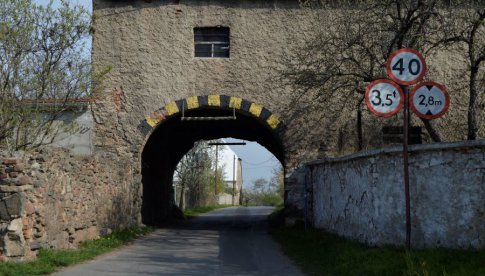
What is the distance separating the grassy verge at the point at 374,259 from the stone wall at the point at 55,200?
4.78 metres

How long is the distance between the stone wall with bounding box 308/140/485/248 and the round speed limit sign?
3.25 ft

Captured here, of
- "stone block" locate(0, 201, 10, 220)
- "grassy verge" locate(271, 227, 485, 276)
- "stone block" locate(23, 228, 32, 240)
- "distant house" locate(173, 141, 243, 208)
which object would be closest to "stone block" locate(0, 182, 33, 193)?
"stone block" locate(0, 201, 10, 220)

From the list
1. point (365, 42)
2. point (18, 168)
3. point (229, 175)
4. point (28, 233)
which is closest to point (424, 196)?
point (365, 42)

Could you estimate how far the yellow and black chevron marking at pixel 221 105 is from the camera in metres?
19.5

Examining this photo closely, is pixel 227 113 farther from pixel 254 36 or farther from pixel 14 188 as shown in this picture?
pixel 14 188

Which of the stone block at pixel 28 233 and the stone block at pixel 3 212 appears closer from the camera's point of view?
the stone block at pixel 3 212

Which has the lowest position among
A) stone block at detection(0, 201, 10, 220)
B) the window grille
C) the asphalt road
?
the asphalt road

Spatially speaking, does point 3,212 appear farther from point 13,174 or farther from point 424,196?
point 424,196

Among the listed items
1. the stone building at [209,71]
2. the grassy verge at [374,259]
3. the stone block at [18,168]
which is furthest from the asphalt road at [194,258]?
the stone building at [209,71]

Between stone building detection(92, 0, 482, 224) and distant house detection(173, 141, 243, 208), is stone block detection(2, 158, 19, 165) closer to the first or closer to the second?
stone building detection(92, 0, 482, 224)

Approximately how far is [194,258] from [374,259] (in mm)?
4246

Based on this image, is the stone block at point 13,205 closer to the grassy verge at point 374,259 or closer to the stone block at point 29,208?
the stone block at point 29,208

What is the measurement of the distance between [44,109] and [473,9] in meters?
11.3

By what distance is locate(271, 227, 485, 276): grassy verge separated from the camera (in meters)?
8.23
